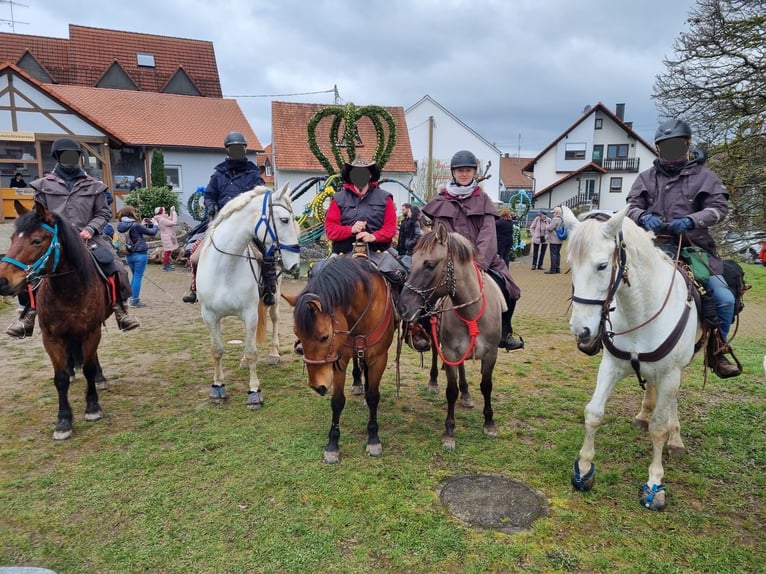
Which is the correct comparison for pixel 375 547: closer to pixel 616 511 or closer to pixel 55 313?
pixel 616 511

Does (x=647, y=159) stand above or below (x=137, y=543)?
above

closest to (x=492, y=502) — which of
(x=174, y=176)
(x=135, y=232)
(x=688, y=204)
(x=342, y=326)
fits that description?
(x=342, y=326)

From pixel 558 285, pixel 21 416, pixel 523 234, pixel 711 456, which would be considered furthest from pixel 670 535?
pixel 523 234

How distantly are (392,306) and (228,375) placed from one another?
10.6 ft

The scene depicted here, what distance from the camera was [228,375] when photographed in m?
6.74

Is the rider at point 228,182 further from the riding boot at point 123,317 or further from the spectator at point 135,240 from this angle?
the spectator at point 135,240

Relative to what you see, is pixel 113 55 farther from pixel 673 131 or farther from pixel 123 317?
pixel 673 131

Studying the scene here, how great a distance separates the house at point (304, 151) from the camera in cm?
2953

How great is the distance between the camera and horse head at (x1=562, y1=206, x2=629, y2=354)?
320cm

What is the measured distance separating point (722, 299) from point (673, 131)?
1535 millimetres

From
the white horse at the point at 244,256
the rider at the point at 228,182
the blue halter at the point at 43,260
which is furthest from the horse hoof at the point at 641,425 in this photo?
the blue halter at the point at 43,260

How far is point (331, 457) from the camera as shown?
4.36 meters

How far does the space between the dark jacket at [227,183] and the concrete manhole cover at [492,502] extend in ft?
15.5

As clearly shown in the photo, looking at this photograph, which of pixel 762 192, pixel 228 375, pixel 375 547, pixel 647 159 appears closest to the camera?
pixel 375 547
